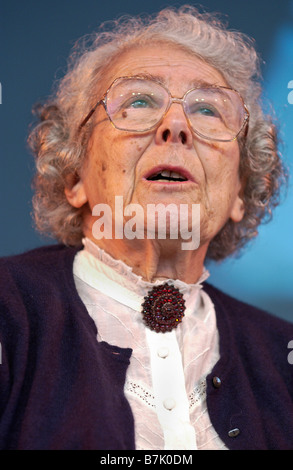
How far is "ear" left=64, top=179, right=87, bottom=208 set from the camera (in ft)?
6.44

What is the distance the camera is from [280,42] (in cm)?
256

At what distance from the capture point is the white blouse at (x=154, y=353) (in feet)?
5.05

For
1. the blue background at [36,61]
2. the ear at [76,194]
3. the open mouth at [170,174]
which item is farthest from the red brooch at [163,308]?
the blue background at [36,61]

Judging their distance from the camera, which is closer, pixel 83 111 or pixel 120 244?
pixel 120 244

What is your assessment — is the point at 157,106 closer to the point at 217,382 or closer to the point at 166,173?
the point at 166,173

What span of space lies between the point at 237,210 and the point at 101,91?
2.11ft

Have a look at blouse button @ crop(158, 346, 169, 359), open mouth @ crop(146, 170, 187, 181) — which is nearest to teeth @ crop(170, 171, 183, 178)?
open mouth @ crop(146, 170, 187, 181)

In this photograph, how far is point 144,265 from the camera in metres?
1.83

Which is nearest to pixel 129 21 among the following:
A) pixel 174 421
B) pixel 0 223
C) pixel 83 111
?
pixel 83 111

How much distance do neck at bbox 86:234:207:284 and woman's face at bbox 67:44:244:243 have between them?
109mm

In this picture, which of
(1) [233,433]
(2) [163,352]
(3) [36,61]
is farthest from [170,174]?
(3) [36,61]

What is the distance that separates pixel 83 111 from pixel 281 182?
866 mm

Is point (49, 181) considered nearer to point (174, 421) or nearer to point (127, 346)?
point (127, 346)
